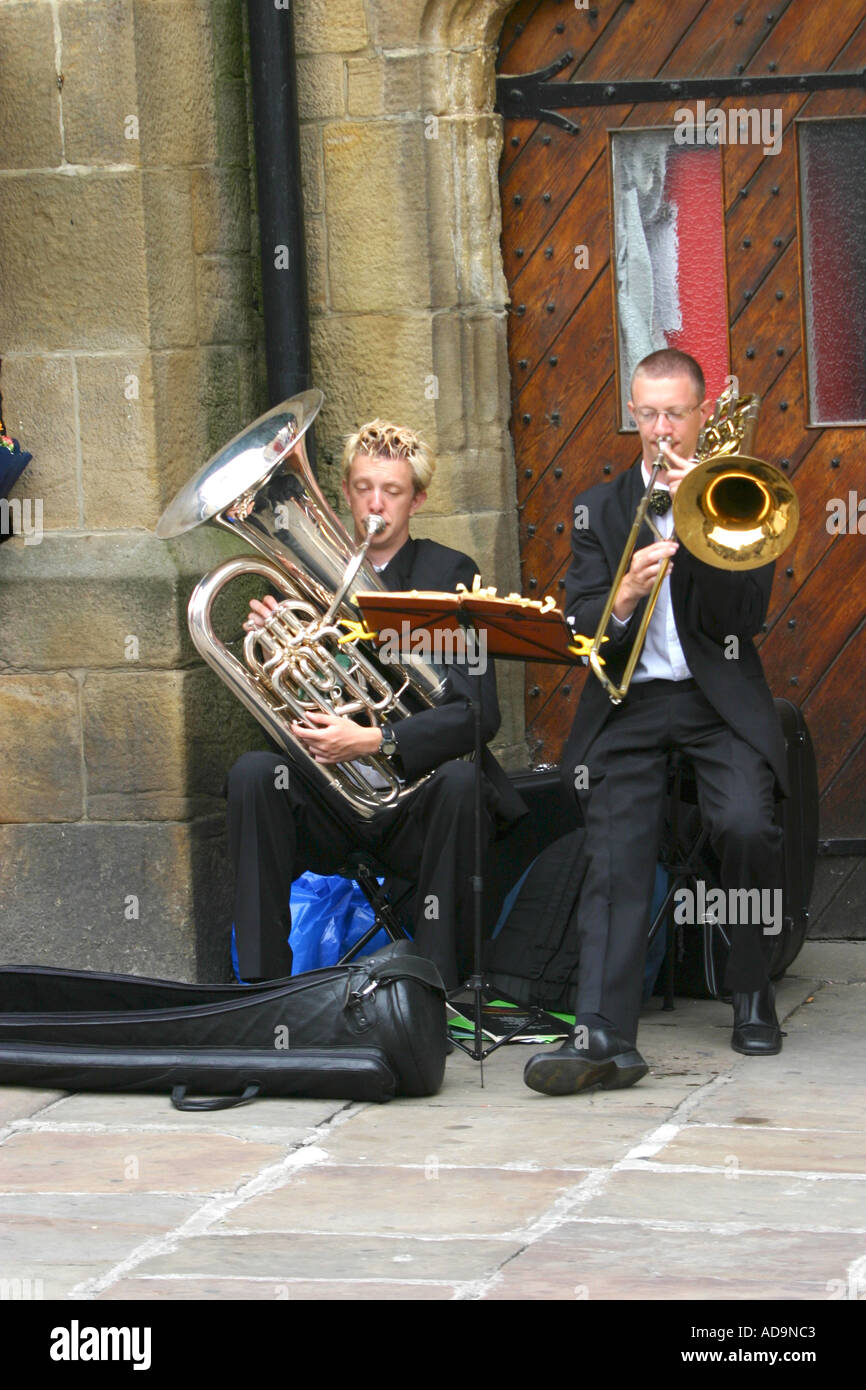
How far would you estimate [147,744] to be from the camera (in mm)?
5965

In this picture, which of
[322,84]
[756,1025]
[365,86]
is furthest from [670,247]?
[756,1025]

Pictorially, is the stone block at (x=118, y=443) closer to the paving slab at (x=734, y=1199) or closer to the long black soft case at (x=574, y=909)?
the long black soft case at (x=574, y=909)

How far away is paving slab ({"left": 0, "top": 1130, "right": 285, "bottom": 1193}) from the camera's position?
172 inches

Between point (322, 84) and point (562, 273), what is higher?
point (322, 84)

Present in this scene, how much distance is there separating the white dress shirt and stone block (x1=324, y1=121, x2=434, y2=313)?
1.10 metres

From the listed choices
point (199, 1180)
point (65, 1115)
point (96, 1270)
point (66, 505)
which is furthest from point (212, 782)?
point (96, 1270)

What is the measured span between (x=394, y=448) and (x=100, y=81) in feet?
4.35

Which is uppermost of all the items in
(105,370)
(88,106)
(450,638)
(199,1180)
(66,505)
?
(88,106)

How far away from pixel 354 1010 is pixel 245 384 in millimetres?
2081

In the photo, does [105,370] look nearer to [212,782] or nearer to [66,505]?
[66,505]

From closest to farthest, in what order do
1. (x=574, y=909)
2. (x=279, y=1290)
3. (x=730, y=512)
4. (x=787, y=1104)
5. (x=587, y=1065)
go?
(x=279, y=1290) < (x=787, y=1104) < (x=587, y=1065) < (x=730, y=512) < (x=574, y=909)

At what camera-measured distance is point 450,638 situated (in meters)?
5.14

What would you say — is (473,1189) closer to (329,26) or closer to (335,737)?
(335,737)

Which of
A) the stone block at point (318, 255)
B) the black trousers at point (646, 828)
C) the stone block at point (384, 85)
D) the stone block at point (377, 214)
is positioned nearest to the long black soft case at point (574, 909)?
the black trousers at point (646, 828)
